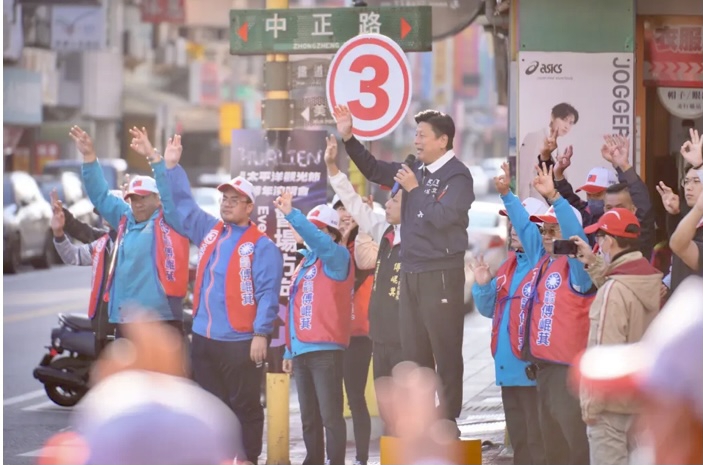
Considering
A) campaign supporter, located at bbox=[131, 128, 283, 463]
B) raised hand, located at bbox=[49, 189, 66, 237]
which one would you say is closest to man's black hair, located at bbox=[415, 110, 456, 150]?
campaign supporter, located at bbox=[131, 128, 283, 463]

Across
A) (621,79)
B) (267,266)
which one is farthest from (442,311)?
(621,79)

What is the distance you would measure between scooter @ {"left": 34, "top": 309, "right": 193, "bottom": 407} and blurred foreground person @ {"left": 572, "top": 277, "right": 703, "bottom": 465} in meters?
9.19

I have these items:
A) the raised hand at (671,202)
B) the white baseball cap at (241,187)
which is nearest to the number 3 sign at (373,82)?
the white baseball cap at (241,187)

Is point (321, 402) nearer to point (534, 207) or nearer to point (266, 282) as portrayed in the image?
point (266, 282)

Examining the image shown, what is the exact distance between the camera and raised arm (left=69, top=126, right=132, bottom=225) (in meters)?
11.1

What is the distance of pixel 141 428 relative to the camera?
4.52 metres

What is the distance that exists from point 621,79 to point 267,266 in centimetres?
323

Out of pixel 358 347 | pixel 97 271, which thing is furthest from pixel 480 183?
pixel 358 347

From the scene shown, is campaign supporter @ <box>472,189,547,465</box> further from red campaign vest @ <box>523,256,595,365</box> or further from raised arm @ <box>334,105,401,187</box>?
raised arm @ <box>334,105,401,187</box>

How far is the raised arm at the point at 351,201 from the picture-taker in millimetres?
10242

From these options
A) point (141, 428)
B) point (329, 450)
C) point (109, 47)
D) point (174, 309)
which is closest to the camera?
point (141, 428)

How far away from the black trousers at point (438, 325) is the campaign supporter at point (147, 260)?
2.02 m

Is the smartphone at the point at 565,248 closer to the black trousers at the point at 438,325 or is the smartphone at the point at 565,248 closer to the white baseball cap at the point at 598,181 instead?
the black trousers at the point at 438,325

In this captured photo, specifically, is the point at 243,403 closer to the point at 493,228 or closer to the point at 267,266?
the point at 267,266
